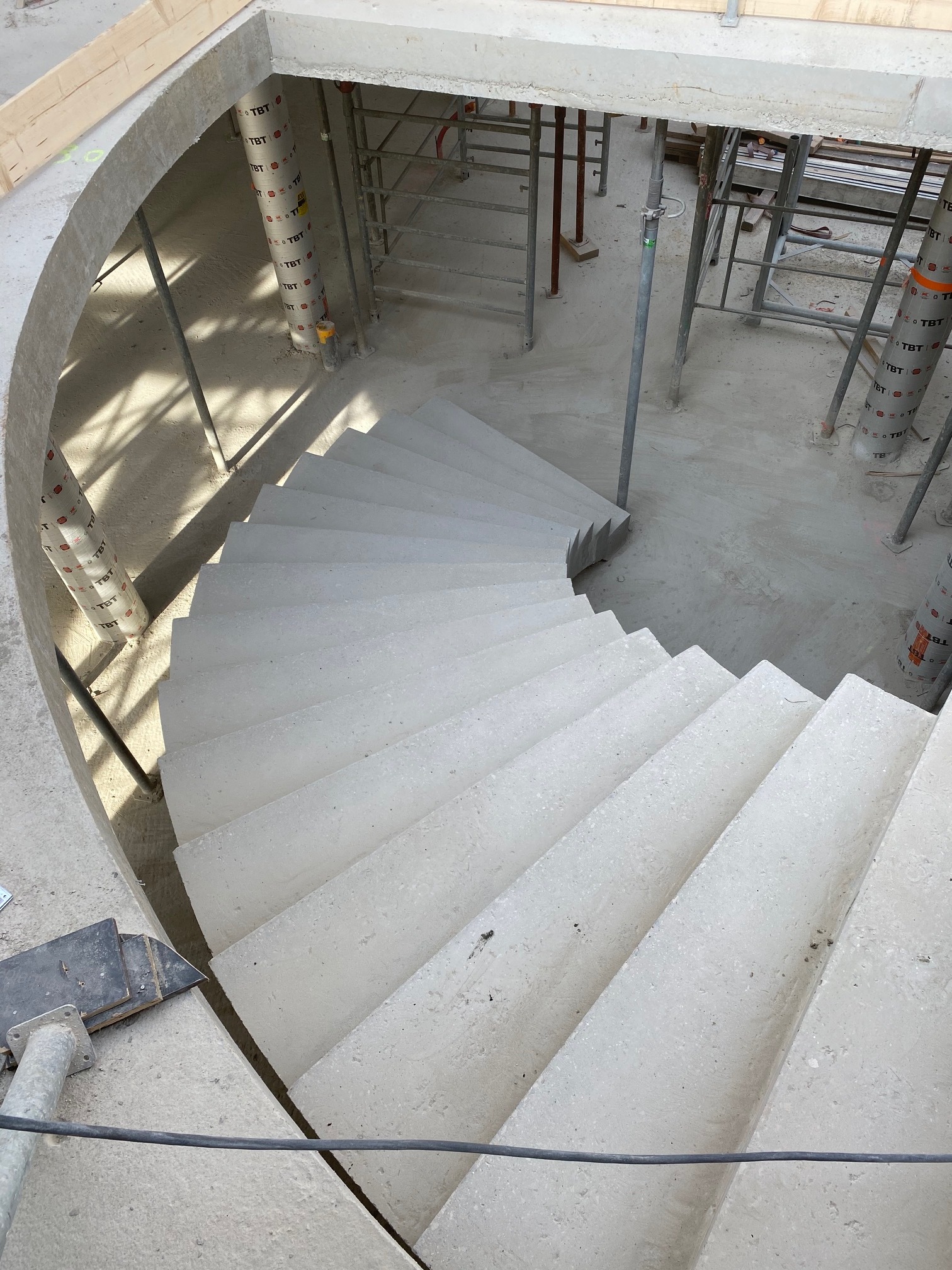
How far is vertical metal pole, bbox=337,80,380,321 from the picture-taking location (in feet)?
24.2

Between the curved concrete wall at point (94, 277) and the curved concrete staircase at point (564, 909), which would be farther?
the curved concrete staircase at point (564, 909)

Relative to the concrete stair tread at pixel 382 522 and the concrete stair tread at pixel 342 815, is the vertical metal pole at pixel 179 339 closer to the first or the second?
the concrete stair tread at pixel 382 522

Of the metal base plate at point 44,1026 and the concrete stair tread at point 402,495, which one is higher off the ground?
the metal base plate at point 44,1026

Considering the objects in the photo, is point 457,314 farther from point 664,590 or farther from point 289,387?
point 664,590

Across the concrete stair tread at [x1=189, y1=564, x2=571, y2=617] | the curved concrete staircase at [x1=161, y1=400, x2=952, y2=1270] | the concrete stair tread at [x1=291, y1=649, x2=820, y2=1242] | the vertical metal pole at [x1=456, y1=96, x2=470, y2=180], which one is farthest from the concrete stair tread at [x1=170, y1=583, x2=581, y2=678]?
the vertical metal pole at [x1=456, y1=96, x2=470, y2=180]

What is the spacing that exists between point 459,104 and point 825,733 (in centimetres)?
1057

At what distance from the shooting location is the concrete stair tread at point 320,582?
5.81 meters

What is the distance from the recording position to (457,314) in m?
9.48

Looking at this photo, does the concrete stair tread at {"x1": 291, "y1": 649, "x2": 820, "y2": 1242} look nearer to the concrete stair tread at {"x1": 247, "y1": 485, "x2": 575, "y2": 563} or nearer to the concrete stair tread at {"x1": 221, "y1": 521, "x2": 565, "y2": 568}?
the concrete stair tread at {"x1": 221, "y1": 521, "x2": 565, "y2": 568}

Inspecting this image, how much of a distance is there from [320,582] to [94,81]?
115 inches

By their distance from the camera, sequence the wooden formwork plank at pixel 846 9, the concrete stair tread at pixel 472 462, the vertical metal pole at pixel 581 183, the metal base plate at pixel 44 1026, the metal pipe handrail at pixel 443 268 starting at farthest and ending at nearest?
the vertical metal pole at pixel 581 183 < the metal pipe handrail at pixel 443 268 < the concrete stair tread at pixel 472 462 < the wooden formwork plank at pixel 846 9 < the metal base plate at pixel 44 1026

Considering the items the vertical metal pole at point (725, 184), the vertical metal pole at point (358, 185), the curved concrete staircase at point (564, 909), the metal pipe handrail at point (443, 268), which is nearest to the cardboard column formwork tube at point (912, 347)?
the vertical metal pole at point (725, 184)

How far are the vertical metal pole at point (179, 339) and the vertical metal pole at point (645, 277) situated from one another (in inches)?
125

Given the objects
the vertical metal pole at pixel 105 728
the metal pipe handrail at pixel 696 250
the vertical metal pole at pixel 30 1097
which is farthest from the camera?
the metal pipe handrail at pixel 696 250
